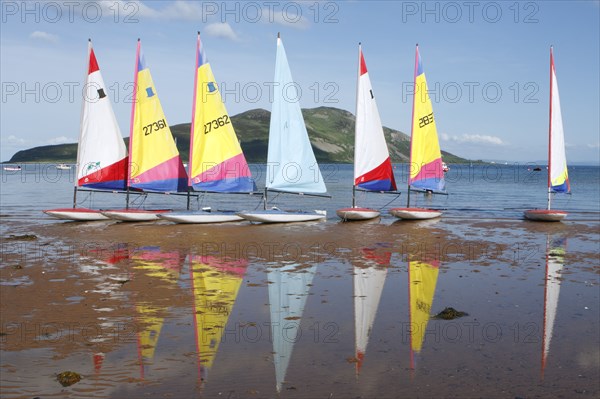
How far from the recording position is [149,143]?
31922 mm

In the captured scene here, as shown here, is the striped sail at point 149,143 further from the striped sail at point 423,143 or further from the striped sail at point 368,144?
the striped sail at point 423,143

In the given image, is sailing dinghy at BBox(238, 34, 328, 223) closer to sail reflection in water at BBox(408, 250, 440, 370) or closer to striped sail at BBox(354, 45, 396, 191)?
striped sail at BBox(354, 45, 396, 191)

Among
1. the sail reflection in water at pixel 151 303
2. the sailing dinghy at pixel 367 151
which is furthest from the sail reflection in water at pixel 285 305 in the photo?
the sailing dinghy at pixel 367 151

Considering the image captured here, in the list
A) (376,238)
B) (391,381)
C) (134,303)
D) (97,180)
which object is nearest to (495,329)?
(391,381)

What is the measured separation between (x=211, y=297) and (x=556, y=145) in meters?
27.7

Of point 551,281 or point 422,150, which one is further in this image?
point 422,150

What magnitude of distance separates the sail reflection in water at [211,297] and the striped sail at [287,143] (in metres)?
10.7

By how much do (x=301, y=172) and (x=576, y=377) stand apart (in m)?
23.3

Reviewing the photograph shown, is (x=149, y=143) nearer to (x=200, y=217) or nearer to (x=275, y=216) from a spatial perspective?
(x=200, y=217)

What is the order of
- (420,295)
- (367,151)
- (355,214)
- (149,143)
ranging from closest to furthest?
(420,295), (149,143), (367,151), (355,214)

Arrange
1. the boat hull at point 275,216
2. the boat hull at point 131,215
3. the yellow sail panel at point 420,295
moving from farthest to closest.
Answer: the boat hull at point 131,215, the boat hull at point 275,216, the yellow sail panel at point 420,295

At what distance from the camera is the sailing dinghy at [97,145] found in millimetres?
31375

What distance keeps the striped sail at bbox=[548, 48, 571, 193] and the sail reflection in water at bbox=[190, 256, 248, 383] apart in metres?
22.8

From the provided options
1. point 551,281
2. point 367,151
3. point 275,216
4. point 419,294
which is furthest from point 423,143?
point 419,294
